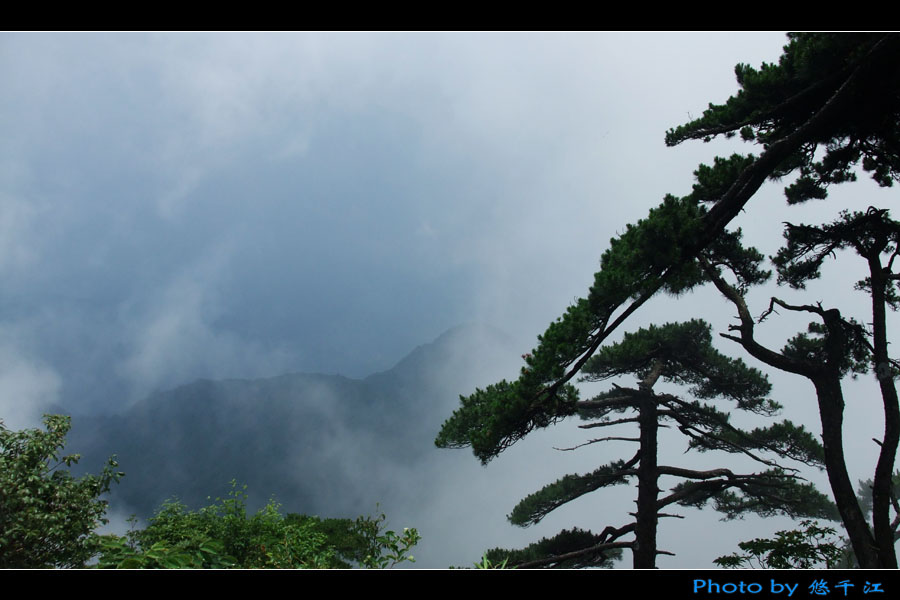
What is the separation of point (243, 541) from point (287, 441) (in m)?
54.5

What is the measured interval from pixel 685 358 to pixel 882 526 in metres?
3.94

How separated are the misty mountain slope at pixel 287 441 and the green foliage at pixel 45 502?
153 ft

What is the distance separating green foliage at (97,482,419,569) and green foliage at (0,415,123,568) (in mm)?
545

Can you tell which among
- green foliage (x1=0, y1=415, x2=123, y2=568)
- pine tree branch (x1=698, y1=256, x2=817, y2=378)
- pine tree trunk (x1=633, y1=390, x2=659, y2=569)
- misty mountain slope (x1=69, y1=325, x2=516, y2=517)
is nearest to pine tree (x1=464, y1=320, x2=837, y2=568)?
pine tree trunk (x1=633, y1=390, x2=659, y2=569)

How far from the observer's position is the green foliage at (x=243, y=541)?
2124 mm

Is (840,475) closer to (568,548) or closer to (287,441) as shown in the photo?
(568,548)

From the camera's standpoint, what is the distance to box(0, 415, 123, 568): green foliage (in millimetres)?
4281

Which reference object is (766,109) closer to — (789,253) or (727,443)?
(789,253)

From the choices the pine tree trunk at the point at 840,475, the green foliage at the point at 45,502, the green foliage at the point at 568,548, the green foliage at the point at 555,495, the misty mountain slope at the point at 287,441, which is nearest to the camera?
the green foliage at the point at 45,502

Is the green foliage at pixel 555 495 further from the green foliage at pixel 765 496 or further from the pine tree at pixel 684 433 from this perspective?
the green foliage at pixel 765 496

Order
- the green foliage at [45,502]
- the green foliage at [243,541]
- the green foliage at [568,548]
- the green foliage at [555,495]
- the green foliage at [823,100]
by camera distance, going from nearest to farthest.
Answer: the green foliage at [243,541], the green foliage at [45,502], the green foliage at [823,100], the green foliage at [568,548], the green foliage at [555,495]

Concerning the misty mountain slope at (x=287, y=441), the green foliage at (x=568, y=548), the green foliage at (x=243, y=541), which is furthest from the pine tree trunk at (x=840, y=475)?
the misty mountain slope at (x=287, y=441)

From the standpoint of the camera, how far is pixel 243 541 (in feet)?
21.3
